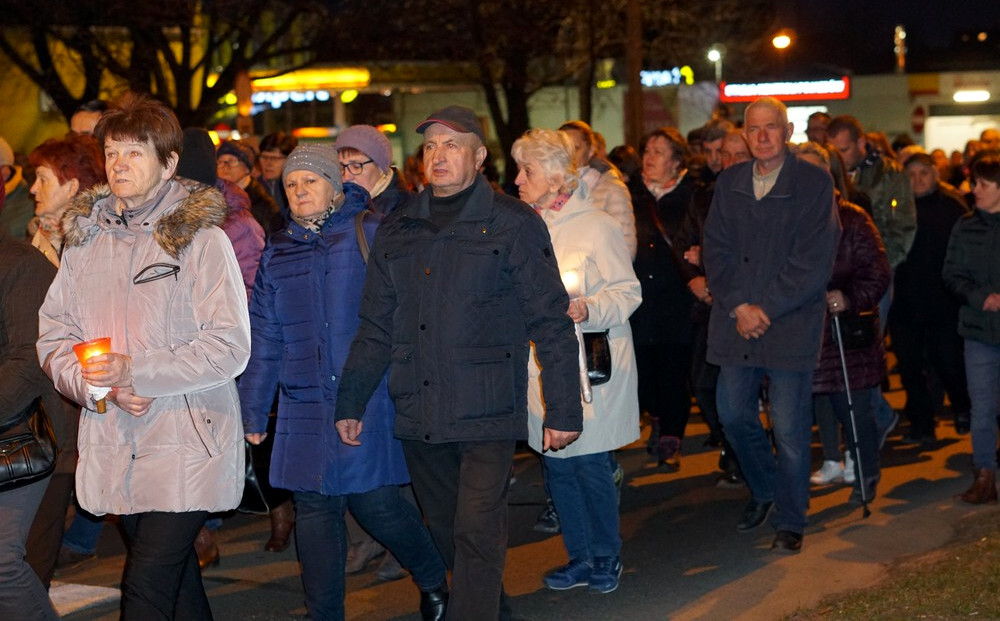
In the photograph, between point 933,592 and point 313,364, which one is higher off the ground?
point 313,364

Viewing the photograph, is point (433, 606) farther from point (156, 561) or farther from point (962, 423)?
point (962, 423)

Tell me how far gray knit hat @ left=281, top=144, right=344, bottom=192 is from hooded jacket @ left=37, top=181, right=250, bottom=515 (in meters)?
0.98

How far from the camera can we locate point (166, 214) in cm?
483

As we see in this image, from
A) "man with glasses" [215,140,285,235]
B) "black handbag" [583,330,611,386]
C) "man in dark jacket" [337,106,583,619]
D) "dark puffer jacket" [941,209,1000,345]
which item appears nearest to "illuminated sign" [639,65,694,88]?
"man with glasses" [215,140,285,235]

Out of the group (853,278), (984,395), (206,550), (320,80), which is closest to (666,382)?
(853,278)

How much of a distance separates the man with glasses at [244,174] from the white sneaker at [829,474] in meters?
4.11

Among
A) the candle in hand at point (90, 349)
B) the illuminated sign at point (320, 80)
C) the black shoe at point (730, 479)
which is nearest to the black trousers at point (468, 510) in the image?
the candle in hand at point (90, 349)

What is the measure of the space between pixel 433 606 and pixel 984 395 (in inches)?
165

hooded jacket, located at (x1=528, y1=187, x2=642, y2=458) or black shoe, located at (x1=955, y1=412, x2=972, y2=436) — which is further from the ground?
hooded jacket, located at (x1=528, y1=187, x2=642, y2=458)

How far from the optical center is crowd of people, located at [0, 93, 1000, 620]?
477cm

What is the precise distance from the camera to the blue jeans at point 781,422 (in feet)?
24.3

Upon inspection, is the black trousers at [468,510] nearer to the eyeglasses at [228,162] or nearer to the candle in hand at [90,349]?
the candle in hand at [90,349]

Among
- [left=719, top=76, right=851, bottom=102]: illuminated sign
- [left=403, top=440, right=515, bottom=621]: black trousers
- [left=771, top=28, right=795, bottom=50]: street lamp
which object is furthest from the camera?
[left=719, top=76, right=851, bottom=102]: illuminated sign

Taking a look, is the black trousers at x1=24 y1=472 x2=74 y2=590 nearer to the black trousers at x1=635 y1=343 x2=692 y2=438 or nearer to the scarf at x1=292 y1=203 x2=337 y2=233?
the scarf at x1=292 y1=203 x2=337 y2=233
